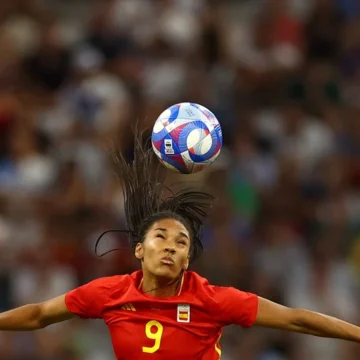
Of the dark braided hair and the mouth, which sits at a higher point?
the dark braided hair

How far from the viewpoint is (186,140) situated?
6.78 metres

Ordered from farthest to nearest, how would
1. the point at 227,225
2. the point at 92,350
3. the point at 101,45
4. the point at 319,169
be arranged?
the point at 101,45 < the point at 319,169 < the point at 227,225 < the point at 92,350

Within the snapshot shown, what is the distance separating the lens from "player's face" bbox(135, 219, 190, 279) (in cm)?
613

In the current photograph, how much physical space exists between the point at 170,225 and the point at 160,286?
1.14 ft

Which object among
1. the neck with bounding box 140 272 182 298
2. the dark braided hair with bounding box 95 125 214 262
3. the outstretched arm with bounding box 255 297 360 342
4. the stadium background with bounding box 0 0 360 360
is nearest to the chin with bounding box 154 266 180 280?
the neck with bounding box 140 272 182 298

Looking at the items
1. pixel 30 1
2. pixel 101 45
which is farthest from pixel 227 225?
pixel 30 1

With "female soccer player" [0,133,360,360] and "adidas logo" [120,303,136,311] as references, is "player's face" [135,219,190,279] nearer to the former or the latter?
"female soccer player" [0,133,360,360]

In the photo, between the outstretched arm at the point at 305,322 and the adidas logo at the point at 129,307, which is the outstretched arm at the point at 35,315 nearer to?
the adidas logo at the point at 129,307

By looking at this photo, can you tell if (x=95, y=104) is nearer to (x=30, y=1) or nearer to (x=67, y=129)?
(x=67, y=129)

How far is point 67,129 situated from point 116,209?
1.19 metres

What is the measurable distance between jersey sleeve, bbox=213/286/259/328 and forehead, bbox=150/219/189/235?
0.42 m

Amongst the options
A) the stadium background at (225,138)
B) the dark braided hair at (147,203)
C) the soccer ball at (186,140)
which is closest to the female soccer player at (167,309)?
the dark braided hair at (147,203)

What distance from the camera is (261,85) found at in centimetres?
1245

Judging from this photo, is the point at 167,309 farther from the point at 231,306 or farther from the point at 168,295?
the point at 231,306
